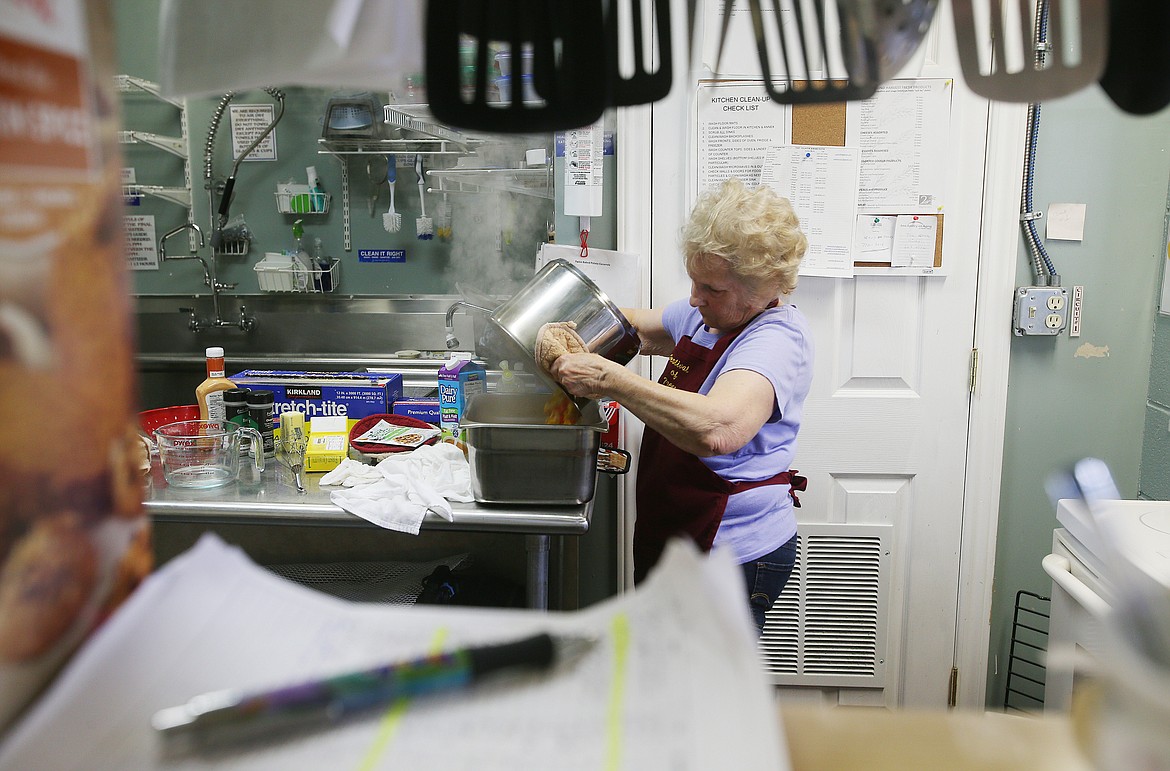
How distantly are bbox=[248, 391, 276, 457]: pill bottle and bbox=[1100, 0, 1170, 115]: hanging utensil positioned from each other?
6.01ft

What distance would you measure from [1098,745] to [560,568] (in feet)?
5.11

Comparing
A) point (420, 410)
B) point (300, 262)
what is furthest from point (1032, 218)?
point (300, 262)

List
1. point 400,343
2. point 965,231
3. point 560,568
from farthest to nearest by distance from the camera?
1. point 400,343
2. point 965,231
3. point 560,568

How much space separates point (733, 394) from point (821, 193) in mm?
889

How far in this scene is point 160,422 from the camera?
194 centimetres

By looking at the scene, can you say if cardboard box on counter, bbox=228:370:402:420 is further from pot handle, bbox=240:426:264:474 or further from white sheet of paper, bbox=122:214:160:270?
white sheet of paper, bbox=122:214:160:270

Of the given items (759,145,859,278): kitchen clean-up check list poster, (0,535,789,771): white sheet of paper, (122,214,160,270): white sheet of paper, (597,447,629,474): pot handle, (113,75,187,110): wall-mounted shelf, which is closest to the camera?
(0,535,789,771): white sheet of paper

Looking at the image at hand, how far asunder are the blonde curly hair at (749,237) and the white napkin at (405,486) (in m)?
0.69

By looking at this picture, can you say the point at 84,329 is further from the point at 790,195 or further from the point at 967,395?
the point at 967,395

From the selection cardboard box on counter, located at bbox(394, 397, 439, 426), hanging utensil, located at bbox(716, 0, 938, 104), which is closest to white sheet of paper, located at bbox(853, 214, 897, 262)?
cardboard box on counter, located at bbox(394, 397, 439, 426)

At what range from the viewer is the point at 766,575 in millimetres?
1766

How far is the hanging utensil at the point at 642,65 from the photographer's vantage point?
0.50 m

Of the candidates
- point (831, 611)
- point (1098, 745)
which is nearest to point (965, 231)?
point (831, 611)

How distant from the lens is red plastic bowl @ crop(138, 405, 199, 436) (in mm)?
1908
